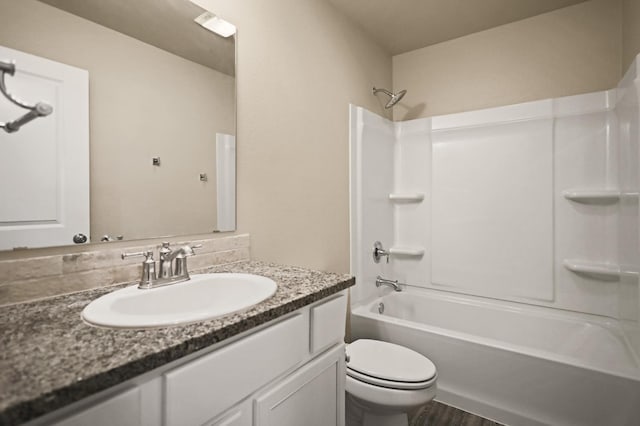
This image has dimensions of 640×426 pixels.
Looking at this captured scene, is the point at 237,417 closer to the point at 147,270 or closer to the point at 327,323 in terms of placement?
the point at 327,323

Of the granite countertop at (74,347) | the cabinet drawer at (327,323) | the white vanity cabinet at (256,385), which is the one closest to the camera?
the granite countertop at (74,347)

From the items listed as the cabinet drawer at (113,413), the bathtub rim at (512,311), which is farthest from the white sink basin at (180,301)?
the bathtub rim at (512,311)

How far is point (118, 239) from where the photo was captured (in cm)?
108

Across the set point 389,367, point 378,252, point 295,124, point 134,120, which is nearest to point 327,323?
point 389,367

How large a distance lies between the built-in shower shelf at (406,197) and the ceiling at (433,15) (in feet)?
4.05

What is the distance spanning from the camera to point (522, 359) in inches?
66.3

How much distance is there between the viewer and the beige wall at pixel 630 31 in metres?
1.75

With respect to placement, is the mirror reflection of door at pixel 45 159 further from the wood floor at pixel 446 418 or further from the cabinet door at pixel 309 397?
the wood floor at pixel 446 418

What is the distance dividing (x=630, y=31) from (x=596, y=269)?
1.40 metres

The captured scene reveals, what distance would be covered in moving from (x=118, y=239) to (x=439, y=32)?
258cm

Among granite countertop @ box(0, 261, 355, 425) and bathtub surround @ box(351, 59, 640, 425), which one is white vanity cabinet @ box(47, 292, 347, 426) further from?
bathtub surround @ box(351, 59, 640, 425)

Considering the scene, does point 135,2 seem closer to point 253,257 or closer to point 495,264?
point 253,257

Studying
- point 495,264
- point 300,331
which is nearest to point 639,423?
point 495,264

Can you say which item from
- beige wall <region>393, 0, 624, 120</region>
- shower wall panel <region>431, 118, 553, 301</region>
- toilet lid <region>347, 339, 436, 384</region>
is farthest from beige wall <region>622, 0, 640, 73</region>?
toilet lid <region>347, 339, 436, 384</region>
